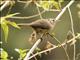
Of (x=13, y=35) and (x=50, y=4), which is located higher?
(x=50, y=4)

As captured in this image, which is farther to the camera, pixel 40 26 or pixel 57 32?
pixel 57 32

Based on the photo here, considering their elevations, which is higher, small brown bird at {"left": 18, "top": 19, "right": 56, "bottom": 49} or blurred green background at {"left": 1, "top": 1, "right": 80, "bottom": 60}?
small brown bird at {"left": 18, "top": 19, "right": 56, "bottom": 49}

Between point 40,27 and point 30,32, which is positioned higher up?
point 40,27

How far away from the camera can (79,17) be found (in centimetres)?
187

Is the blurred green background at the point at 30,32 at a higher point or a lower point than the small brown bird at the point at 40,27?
lower

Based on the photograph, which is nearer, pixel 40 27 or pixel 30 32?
pixel 40 27

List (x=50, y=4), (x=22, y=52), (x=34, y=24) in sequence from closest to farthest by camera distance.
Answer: (x=34, y=24), (x=22, y=52), (x=50, y=4)

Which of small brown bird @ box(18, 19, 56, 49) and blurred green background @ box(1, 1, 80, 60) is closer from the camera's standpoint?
small brown bird @ box(18, 19, 56, 49)

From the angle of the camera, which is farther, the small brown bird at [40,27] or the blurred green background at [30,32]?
the blurred green background at [30,32]

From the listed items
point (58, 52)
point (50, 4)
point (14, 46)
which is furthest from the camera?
point (14, 46)

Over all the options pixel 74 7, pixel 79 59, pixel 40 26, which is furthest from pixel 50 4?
pixel 74 7

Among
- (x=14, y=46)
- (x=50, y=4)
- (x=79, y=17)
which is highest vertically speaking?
(x=50, y=4)

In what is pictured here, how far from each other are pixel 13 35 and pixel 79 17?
1.44 feet

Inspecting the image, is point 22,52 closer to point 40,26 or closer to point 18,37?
point 40,26
